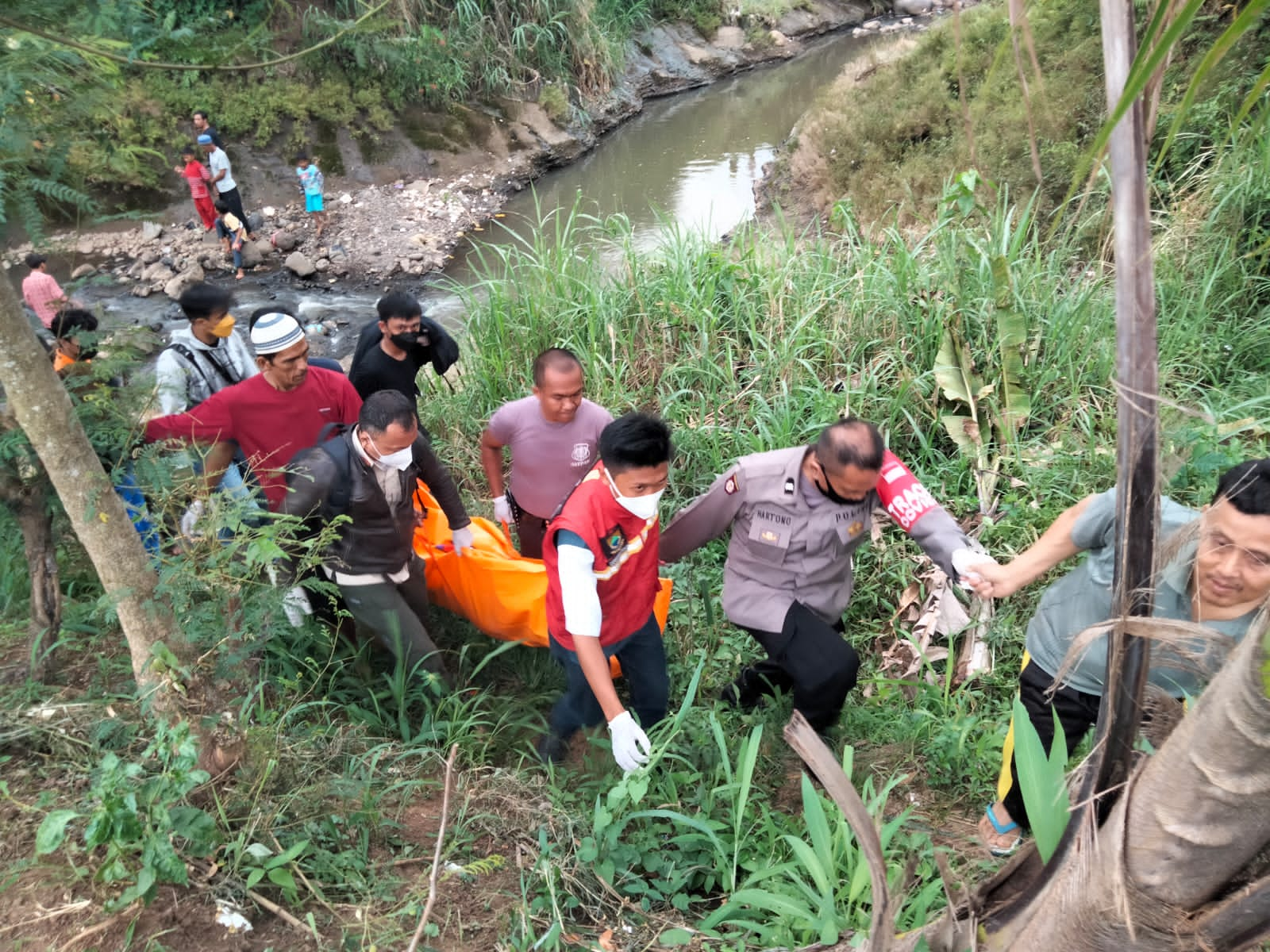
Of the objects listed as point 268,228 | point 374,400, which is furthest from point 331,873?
point 268,228

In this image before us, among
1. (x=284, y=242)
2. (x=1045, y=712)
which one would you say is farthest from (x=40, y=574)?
(x=284, y=242)

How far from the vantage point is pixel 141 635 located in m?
1.98

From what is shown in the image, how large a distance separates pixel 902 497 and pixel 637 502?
81 cm

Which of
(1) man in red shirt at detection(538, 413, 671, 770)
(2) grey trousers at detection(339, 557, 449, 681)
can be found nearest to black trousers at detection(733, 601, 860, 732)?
(1) man in red shirt at detection(538, 413, 671, 770)

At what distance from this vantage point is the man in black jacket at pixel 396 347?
3.64 m

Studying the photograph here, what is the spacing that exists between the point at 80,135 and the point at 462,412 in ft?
9.82

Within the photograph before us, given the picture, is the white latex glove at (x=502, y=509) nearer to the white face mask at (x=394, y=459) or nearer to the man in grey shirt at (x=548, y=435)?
the man in grey shirt at (x=548, y=435)

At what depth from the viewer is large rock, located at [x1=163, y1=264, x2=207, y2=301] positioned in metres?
8.94

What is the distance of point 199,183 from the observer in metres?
9.04

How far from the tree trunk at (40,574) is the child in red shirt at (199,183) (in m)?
7.77

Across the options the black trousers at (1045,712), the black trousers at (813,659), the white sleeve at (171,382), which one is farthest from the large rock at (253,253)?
the black trousers at (1045,712)

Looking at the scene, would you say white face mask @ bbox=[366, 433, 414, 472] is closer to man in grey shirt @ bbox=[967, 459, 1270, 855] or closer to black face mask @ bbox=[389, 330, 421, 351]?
black face mask @ bbox=[389, 330, 421, 351]

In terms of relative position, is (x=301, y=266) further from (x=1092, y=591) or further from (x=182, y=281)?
(x=1092, y=591)

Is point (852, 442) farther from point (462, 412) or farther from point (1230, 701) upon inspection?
point (462, 412)
